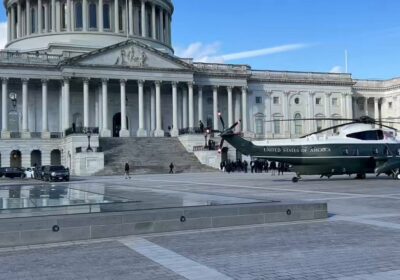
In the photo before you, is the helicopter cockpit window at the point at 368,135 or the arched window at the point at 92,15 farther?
the arched window at the point at 92,15

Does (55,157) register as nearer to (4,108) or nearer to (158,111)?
(4,108)

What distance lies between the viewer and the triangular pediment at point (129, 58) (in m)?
79.2

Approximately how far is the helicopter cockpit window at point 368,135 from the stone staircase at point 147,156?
29.3 metres

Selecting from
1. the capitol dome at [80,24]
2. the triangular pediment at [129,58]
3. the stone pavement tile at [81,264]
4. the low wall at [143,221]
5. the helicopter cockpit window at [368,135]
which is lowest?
the stone pavement tile at [81,264]

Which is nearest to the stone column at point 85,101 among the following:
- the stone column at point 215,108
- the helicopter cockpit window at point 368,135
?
the stone column at point 215,108

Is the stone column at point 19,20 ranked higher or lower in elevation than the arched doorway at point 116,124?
higher

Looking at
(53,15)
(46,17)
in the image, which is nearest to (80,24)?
(53,15)

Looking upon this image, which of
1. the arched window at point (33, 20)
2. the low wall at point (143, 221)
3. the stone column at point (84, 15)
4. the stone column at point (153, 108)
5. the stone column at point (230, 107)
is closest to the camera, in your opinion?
the low wall at point (143, 221)

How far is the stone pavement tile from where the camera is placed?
9.61 metres

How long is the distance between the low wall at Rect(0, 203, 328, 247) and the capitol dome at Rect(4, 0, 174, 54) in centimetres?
7660

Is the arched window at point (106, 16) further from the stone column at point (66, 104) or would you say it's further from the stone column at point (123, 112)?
the stone column at point (66, 104)

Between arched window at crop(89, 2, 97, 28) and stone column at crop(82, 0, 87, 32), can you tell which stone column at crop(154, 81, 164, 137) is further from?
arched window at crop(89, 2, 97, 28)

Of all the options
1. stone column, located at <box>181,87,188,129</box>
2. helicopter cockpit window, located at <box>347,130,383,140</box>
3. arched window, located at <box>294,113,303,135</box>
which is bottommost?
helicopter cockpit window, located at <box>347,130,383,140</box>

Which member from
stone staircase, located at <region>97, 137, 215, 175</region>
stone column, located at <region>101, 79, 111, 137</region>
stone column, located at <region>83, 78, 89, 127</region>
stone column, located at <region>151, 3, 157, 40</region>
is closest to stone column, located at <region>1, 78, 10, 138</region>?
stone column, located at <region>83, 78, 89, 127</region>
